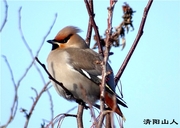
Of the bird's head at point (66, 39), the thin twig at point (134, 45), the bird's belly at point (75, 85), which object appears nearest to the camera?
the thin twig at point (134, 45)

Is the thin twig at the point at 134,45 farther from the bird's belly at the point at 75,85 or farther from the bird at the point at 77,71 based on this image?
the bird's belly at the point at 75,85

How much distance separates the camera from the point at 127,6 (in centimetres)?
314

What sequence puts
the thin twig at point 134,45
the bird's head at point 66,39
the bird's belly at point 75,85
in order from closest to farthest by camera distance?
1. the thin twig at point 134,45
2. the bird's belly at point 75,85
3. the bird's head at point 66,39

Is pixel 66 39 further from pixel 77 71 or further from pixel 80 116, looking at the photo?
pixel 80 116

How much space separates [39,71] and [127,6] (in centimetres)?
87

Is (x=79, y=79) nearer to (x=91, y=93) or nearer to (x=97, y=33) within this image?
(x=91, y=93)

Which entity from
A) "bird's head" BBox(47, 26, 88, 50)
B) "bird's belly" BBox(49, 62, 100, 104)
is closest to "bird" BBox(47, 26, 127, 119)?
"bird's belly" BBox(49, 62, 100, 104)

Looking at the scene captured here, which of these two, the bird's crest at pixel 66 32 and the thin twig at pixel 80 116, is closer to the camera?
the thin twig at pixel 80 116

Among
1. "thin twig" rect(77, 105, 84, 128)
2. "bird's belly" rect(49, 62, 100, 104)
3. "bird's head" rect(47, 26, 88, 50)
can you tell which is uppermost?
"bird's head" rect(47, 26, 88, 50)

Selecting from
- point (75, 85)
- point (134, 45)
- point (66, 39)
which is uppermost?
point (66, 39)

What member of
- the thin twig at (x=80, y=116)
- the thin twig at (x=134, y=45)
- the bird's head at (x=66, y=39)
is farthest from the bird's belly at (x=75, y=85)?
the bird's head at (x=66, y=39)

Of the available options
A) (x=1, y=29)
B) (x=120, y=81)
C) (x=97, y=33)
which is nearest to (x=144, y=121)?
(x=120, y=81)

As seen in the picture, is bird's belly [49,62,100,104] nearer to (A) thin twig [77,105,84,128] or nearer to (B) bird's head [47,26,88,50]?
(A) thin twig [77,105,84,128]

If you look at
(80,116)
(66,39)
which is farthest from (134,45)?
(66,39)
